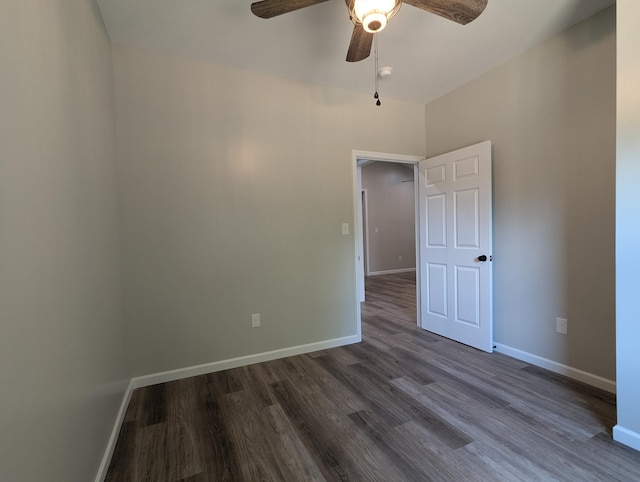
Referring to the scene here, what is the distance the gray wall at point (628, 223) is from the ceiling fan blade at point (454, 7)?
772 mm

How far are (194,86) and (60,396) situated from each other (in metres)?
2.38

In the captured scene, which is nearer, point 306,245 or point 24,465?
point 24,465

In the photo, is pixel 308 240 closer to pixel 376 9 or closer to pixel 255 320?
pixel 255 320

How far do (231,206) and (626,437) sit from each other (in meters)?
3.02

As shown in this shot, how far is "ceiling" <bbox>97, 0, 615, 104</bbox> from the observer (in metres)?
1.97

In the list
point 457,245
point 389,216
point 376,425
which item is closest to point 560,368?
point 457,245

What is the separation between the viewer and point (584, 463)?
1.47 metres

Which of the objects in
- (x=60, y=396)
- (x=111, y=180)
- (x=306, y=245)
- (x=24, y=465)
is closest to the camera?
(x=24, y=465)

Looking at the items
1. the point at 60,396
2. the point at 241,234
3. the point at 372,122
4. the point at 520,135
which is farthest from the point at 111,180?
the point at 520,135

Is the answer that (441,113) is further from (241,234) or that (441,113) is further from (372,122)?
(241,234)

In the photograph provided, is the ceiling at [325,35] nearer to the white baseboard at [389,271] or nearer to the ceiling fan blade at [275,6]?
the ceiling fan blade at [275,6]

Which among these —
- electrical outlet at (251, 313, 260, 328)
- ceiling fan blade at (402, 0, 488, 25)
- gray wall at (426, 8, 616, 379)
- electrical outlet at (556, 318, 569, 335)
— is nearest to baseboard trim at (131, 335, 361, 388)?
electrical outlet at (251, 313, 260, 328)

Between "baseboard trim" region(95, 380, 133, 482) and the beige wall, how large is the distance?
0.85ft

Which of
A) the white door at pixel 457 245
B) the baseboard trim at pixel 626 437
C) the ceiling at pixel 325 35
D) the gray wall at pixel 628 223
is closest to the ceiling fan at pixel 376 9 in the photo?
the ceiling at pixel 325 35
